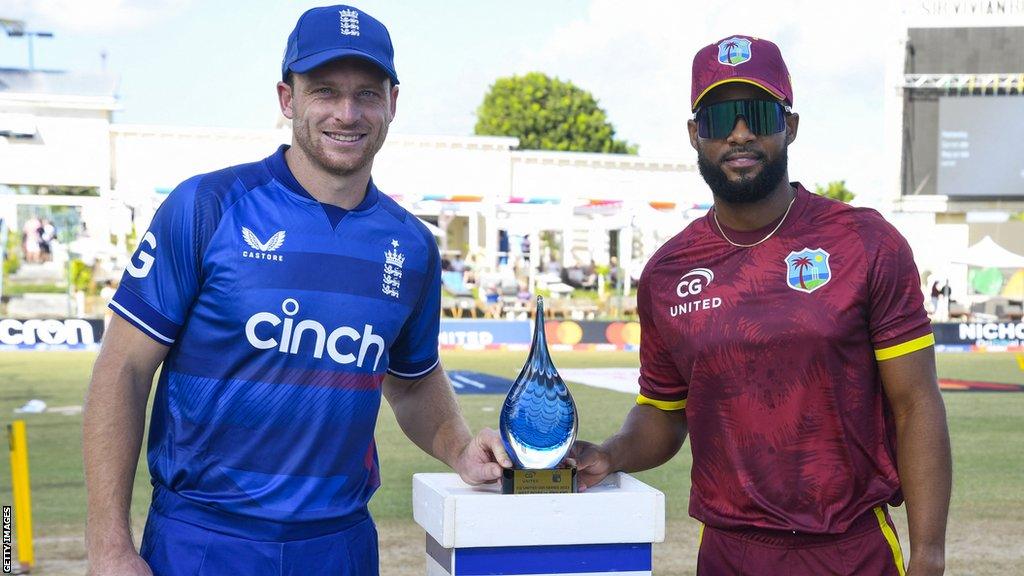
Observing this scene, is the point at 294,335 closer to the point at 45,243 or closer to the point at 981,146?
the point at 45,243

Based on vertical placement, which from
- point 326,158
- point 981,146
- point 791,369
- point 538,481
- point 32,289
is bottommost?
point 32,289

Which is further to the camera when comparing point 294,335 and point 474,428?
point 474,428

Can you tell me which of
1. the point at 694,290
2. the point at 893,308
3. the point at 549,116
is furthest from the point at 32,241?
the point at 549,116

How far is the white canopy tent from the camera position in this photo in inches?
1320

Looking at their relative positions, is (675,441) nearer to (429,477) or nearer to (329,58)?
(429,477)

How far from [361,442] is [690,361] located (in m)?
0.89

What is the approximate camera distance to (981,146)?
43.3m

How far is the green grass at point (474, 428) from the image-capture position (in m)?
8.79

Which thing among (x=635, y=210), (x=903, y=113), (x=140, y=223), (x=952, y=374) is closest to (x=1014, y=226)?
(x=903, y=113)

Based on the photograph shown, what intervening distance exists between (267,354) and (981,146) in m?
44.3

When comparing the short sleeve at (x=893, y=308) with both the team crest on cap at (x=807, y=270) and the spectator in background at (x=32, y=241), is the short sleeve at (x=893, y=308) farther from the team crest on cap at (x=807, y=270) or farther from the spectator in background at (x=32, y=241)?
the spectator in background at (x=32, y=241)

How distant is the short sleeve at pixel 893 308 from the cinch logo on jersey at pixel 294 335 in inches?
51.4

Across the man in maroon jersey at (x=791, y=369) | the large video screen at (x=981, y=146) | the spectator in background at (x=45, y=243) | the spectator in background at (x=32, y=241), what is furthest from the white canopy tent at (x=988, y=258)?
the man in maroon jersey at (x=791, y=369)

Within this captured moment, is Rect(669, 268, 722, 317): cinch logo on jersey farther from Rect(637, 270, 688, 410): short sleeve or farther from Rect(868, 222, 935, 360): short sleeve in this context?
Rect(868, 222, 935, 360): short sleeve
